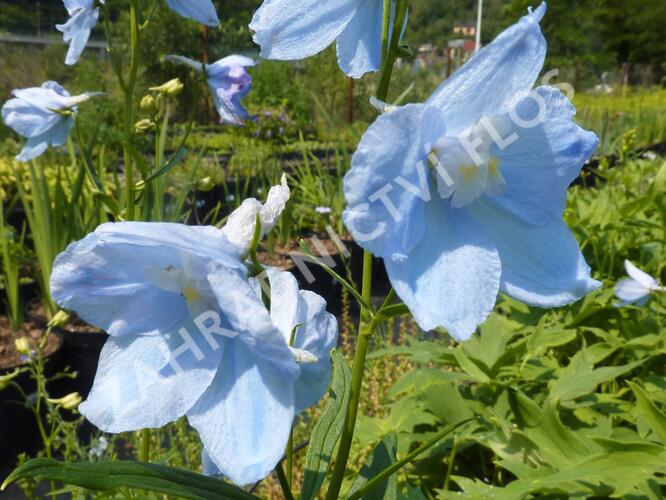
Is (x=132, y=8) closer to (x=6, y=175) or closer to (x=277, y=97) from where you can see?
(x=6, y=175)

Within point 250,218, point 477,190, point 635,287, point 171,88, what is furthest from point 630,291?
point 250,218

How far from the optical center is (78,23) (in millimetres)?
1606

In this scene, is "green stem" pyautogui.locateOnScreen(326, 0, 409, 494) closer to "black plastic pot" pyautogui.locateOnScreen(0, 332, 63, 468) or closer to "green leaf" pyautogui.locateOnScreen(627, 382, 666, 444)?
"green leaf" pyautogui.locateOnScreen(627, 382, 666, 444)

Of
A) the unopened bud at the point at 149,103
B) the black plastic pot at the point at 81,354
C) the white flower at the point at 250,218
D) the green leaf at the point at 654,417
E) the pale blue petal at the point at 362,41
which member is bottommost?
the black plastic pot at the point at 81,354

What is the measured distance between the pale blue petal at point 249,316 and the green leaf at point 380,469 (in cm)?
36

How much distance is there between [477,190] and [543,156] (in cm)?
7

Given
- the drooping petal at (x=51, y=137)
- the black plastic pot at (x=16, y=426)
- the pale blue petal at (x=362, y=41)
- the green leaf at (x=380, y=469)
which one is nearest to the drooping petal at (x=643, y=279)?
the green leaf at (x=380, y=469)

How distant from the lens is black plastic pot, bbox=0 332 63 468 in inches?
81.6

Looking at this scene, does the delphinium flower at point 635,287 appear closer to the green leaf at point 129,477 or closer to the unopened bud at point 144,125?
the unopened bud at point 144,125

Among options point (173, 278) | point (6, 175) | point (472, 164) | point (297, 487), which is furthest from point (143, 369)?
point (6, 175)

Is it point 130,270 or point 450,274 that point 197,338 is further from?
point 450,274

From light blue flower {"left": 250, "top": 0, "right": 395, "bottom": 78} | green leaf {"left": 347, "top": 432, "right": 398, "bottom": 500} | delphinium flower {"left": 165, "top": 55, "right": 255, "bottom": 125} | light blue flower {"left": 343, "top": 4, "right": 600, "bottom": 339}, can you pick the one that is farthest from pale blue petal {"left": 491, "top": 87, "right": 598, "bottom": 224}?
delphinium flower {"left": 165, "top": 55, "right": 255, "bottom": 125}

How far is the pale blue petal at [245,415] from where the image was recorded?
1.75 feet

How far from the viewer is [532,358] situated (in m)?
A: 1.70
